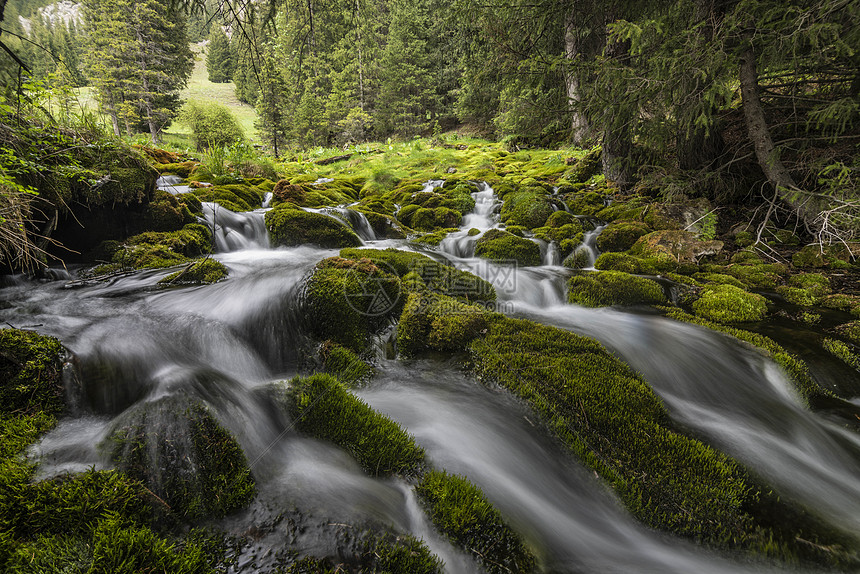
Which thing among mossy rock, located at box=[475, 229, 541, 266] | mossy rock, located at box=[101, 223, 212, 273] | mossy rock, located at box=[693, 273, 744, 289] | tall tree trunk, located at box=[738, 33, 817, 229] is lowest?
mossy rock, located at box=[693, 273, 744, 289]

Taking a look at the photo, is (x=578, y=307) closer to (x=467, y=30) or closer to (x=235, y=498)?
(x=235, y=498)

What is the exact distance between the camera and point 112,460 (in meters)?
1.75

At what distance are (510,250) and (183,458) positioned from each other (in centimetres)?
621

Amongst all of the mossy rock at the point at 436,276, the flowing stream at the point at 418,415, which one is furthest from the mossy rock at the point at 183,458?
the mossy rock at the point at 436,276

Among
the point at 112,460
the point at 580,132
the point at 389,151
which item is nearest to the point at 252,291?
the point at 112,460

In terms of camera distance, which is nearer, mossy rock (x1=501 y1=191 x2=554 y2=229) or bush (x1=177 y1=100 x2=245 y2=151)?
mossy rock (x1=501 y1=191 x2=554 y2=229)

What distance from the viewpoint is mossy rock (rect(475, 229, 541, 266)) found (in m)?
6.83

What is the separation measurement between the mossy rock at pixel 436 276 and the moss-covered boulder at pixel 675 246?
379cm

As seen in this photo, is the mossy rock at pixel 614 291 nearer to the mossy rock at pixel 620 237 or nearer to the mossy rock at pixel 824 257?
the mossy rock at pixel 620 237

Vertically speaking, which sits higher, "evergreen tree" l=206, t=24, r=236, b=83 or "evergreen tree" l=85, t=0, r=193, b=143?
"evergreen tree" l=206, t=24, r=236, b=83

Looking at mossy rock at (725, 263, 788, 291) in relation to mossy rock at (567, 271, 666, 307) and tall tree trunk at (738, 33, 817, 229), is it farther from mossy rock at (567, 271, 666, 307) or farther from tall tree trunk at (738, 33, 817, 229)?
mossy rock at (567, 271, 666, 307)

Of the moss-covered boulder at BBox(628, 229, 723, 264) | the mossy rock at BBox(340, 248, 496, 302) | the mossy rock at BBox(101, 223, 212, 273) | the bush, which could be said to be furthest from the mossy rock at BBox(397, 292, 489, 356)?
the bush

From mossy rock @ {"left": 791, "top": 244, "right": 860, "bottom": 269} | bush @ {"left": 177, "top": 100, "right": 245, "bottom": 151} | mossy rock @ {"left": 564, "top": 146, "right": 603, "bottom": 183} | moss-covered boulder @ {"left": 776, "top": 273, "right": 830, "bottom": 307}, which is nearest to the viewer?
moss-covered boulder @ {"left": 776, "top": 273, "right": 830, "bottom": 307}

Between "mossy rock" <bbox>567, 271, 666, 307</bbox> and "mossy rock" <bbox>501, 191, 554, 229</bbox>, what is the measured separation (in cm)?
393
